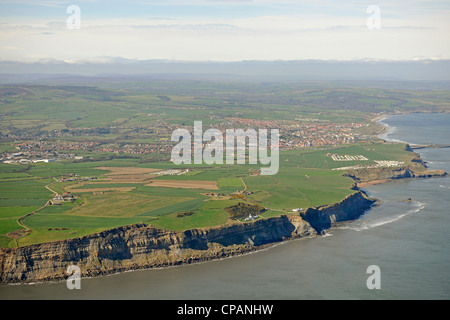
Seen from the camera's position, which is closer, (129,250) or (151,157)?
(129,250)
